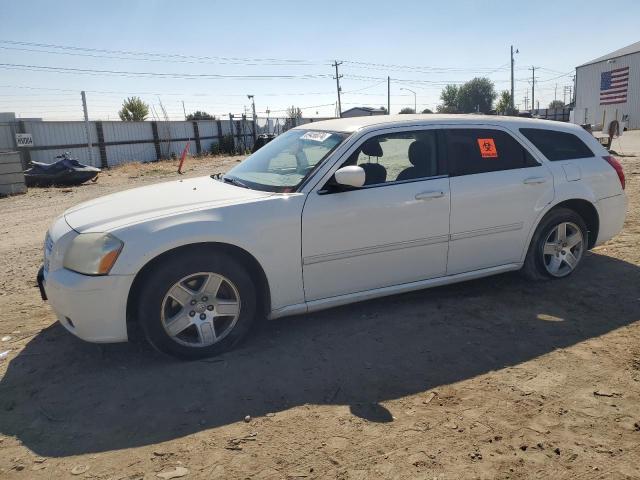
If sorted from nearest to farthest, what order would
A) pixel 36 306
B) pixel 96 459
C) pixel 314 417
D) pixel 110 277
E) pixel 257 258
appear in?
1. pixel 96 459
2. pixel 314 417
3. pixel 110 277
4. pixel 257 258
5. pixel 36 306

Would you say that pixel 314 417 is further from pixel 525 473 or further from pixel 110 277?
pixel 110 277

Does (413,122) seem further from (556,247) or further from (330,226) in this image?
(556,247)

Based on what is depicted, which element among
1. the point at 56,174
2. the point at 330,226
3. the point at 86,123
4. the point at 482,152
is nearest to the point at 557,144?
the point at 482,152

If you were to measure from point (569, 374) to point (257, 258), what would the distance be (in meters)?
2.15

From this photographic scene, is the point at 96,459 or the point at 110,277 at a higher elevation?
the point at 110,277

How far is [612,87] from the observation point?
48.8m

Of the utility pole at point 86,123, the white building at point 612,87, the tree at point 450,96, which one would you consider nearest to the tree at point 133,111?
the utility pole at point 86,123

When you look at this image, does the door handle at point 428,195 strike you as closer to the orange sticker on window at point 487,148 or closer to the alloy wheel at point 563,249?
the orange sticker on window at point 487,148

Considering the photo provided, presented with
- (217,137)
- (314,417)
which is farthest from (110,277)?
(217,137)

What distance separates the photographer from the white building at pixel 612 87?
→ 151 ft

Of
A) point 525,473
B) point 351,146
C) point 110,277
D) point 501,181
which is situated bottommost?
point 525,473

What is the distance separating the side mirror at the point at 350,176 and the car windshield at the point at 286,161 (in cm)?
33

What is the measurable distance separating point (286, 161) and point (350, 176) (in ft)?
2.78

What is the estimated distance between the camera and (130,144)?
2525cm
